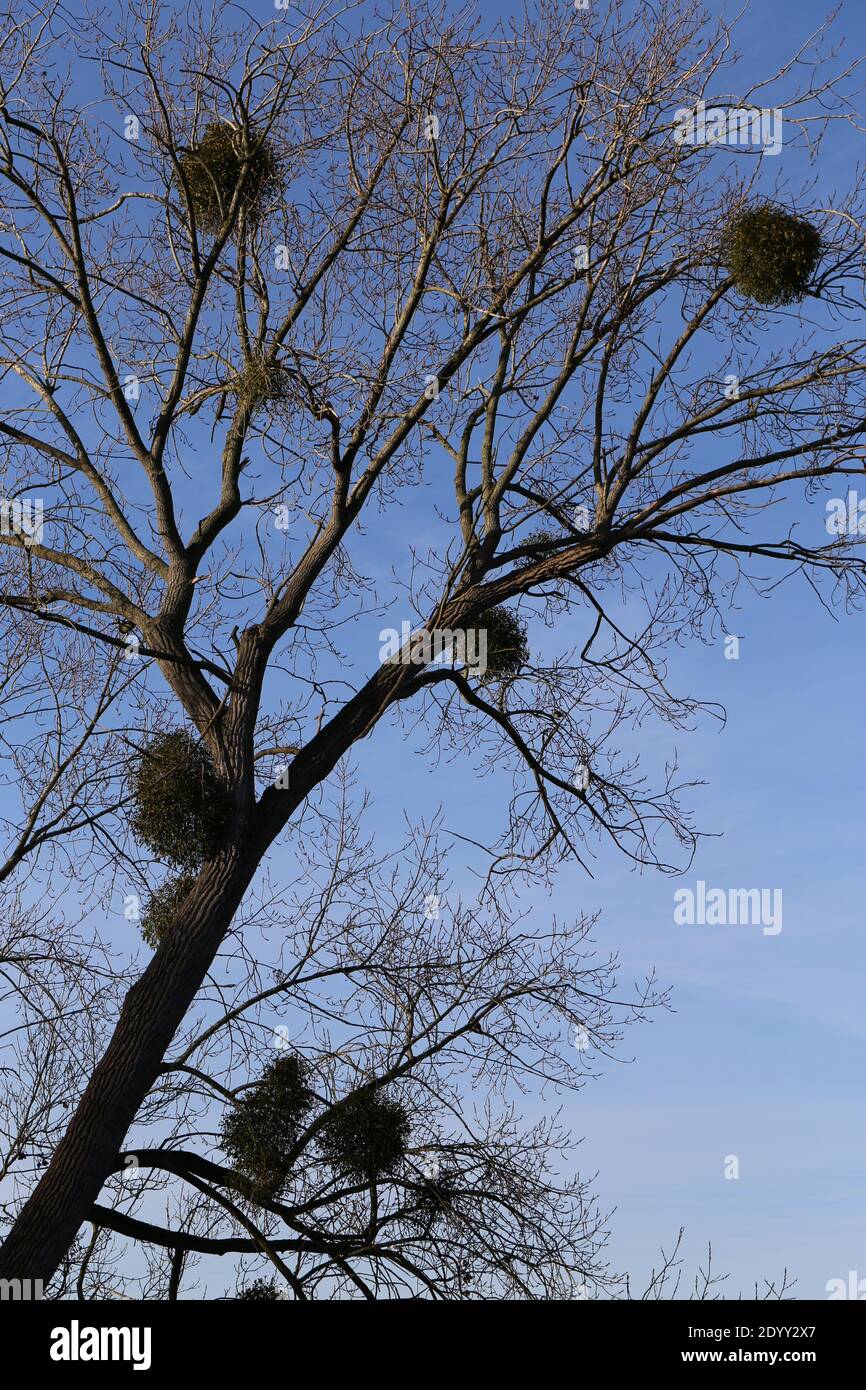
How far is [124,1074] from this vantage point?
202 inches

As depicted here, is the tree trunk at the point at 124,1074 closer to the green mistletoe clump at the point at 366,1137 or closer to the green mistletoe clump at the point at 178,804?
the green mistletoe clump at the point at 178,804

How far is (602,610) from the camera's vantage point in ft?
23.4

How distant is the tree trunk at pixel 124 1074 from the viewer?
16.0 feet

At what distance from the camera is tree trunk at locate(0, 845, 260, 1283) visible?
487 cm

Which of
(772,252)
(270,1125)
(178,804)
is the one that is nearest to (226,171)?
(772,252)

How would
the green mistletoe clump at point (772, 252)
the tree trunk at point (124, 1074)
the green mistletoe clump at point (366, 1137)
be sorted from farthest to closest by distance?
the green mistletoe clump at point (366, 1137), the green mistletoe clump at point (772, 252), the tree trunk at point (124, 1074)

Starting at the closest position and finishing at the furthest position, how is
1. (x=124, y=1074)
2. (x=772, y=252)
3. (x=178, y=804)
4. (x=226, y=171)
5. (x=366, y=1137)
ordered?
(x=124, y=1074)
(x=178, y=804)
(x=772, y=252)
(x=366, y=1137)
(x=226, y=171)

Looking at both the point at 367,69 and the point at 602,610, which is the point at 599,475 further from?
the point at 367,69

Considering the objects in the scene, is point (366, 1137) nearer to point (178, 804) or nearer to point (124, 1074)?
point (124, 1074)

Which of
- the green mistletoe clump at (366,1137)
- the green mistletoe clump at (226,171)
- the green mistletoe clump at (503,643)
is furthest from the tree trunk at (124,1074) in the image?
the green mistletoe clump at (226,171)
